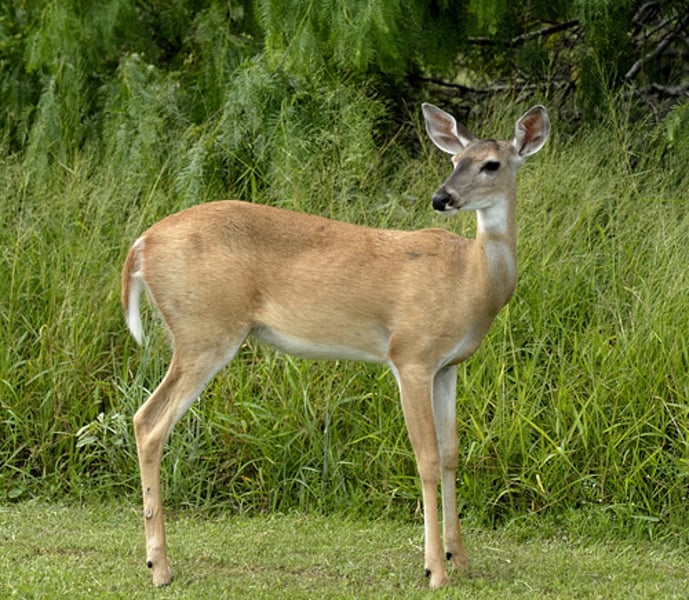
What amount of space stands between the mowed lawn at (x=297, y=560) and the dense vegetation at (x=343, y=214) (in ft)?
0.87

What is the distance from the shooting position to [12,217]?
8.09m

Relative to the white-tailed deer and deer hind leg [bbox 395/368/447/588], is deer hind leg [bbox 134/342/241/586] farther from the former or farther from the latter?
deer hind leg [bbox 395/368/447/588]

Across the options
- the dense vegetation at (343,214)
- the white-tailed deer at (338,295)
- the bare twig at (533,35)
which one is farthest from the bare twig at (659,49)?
the white-tailed deer at (338,295)

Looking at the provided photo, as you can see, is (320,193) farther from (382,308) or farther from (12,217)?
(382,308)

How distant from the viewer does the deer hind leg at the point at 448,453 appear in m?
5.61

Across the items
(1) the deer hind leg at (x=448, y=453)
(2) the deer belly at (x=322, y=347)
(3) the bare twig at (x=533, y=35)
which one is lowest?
(1) the deer hind leg at (x=448, y=453)

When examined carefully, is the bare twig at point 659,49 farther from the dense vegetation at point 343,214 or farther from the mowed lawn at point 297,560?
the mowed lawn at point 297,560

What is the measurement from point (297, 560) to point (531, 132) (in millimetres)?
1992

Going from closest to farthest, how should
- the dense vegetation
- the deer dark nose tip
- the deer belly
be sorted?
the deer dark nose tip, the deer belly, the dense vegetation

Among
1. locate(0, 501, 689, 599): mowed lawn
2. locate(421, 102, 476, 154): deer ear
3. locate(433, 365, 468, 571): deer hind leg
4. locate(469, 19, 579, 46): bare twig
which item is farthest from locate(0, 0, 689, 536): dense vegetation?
locate(421, 102, 476, 154): deer ear

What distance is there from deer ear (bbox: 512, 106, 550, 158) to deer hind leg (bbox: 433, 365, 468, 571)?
3.04ft

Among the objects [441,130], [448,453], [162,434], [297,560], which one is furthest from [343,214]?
[162,434]

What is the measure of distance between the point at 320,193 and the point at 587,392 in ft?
6.94

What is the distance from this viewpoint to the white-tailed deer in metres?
5.35
